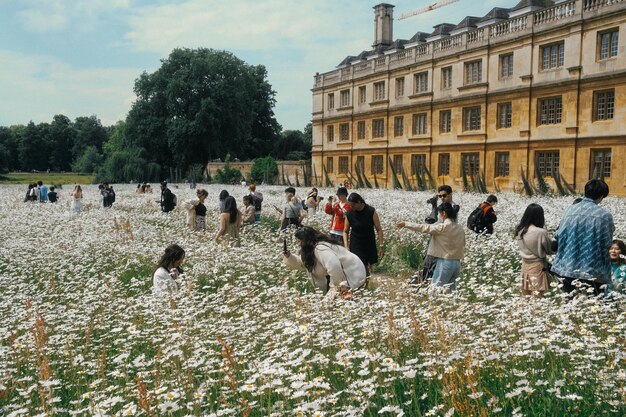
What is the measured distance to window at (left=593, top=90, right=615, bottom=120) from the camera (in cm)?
3128

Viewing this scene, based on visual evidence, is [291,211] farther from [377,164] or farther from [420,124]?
[377,164]

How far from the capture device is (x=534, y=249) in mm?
7141

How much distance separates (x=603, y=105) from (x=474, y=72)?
9.83m

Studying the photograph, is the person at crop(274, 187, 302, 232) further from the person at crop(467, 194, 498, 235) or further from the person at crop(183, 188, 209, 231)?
the person at crop(467, 194, 498, 235)

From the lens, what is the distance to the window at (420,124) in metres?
43.7

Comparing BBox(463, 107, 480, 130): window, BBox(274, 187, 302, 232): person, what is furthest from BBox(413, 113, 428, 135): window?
BBox(274, 187, 302, 232): person

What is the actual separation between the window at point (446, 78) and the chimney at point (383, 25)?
14118 mm

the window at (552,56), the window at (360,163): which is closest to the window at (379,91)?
the window at (360,163)

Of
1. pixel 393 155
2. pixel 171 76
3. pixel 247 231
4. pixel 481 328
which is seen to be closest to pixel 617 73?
pixel 393 155

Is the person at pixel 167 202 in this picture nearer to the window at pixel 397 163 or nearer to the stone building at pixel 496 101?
the stone building at pixel 496 101

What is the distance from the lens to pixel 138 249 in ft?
36.9

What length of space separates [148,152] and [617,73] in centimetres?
4391

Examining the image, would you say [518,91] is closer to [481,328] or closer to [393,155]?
[393,155]

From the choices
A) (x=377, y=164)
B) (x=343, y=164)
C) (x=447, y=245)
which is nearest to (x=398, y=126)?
(x=377, y=164)
